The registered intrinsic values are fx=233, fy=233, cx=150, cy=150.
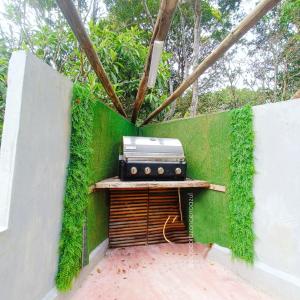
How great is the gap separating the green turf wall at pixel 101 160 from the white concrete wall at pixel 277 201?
5.79ft

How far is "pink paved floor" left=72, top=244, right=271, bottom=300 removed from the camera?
90.7 inches

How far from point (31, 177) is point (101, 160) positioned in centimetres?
146

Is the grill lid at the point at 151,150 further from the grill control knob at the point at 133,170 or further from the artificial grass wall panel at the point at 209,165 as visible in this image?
the artificial grass wall panel at the point at 209,165

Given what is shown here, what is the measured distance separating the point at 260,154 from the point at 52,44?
4.34m

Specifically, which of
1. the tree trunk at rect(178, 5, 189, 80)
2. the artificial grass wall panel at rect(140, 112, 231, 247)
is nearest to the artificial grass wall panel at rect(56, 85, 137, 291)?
the artificial grass wall panel at rect(140, 112, 231, 247)

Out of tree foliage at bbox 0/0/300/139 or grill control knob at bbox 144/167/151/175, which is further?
tree foliage at bbox 0/0/300/139

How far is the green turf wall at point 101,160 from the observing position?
8.80 ft

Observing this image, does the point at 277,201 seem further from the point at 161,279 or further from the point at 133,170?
the point at 133,170

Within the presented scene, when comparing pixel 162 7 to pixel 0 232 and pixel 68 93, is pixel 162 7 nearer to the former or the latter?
pixel 68 93

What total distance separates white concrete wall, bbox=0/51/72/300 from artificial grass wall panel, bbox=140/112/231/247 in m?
1.99

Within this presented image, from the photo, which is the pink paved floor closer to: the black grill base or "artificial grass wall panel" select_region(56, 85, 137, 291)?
"artificial grass wall panel" select_region(56, 85, 137, 291)

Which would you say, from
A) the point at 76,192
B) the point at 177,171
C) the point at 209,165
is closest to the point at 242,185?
the point at 209,165

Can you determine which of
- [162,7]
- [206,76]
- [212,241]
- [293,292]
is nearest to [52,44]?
[162,7]

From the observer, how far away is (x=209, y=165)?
3.31 metres
